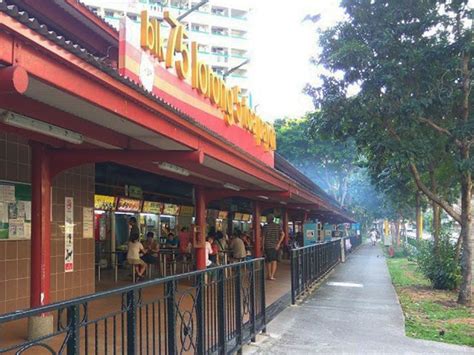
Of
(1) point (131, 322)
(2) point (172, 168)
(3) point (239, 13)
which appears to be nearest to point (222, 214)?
(2) point (172, 168)

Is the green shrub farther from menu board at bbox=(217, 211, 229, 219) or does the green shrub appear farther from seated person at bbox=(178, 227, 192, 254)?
menu board at bbox=(217, 211, 229, 219)

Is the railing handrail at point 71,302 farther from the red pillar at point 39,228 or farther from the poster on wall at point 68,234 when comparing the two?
the poster on wall at point 68,234

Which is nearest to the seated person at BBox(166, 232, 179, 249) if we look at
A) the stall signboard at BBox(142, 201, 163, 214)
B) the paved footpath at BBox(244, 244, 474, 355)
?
the stall signboard at BBox(142, 201, 163, 214)

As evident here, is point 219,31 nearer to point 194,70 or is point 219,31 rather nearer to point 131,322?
point 194,70

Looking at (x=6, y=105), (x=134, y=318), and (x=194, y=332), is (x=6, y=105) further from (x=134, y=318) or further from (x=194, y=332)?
(x=194, y=332)

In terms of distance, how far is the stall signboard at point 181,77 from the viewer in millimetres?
8758

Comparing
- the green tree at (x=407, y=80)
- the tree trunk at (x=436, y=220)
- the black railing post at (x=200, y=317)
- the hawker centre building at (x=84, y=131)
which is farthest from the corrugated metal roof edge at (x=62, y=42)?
the tree trunk at (x=436, y=220)

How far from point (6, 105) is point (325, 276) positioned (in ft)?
46.0

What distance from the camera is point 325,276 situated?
17.6 m

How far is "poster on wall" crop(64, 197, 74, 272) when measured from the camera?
30.7ft

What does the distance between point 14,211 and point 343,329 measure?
17.7 ft

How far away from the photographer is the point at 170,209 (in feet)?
64.0

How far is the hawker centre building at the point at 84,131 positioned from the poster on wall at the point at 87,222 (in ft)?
0.12

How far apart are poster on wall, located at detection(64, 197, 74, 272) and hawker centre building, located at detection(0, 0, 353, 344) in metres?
0.02
